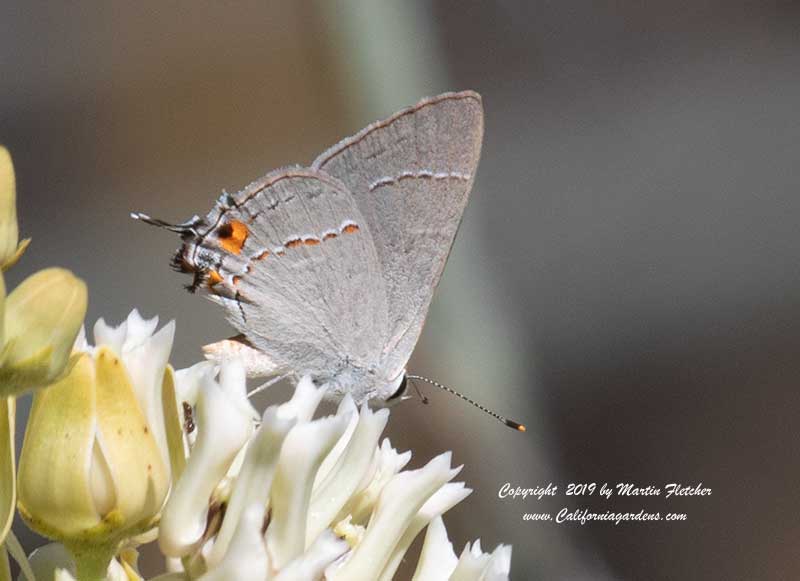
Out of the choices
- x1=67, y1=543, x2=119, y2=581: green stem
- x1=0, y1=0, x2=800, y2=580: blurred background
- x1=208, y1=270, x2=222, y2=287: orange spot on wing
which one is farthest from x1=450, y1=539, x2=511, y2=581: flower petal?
x1=0, y1=0, x2=800, y2=580: blurred background

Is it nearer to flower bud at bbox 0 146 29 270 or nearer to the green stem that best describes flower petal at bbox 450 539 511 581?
the green stem

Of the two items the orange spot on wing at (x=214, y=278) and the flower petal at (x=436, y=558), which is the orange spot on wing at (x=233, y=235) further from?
the flower petal at (x=436, y=558)

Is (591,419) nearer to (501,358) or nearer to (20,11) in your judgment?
(501,358)

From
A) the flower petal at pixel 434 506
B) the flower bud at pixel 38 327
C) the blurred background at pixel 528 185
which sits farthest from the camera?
the blurred background at pixel 528 185

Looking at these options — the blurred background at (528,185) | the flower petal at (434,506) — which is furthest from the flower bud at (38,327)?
the blurred background at (528,185)

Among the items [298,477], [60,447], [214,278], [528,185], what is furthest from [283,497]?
[528,185]

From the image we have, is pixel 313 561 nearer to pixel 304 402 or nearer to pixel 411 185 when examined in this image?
pixel 304 402
